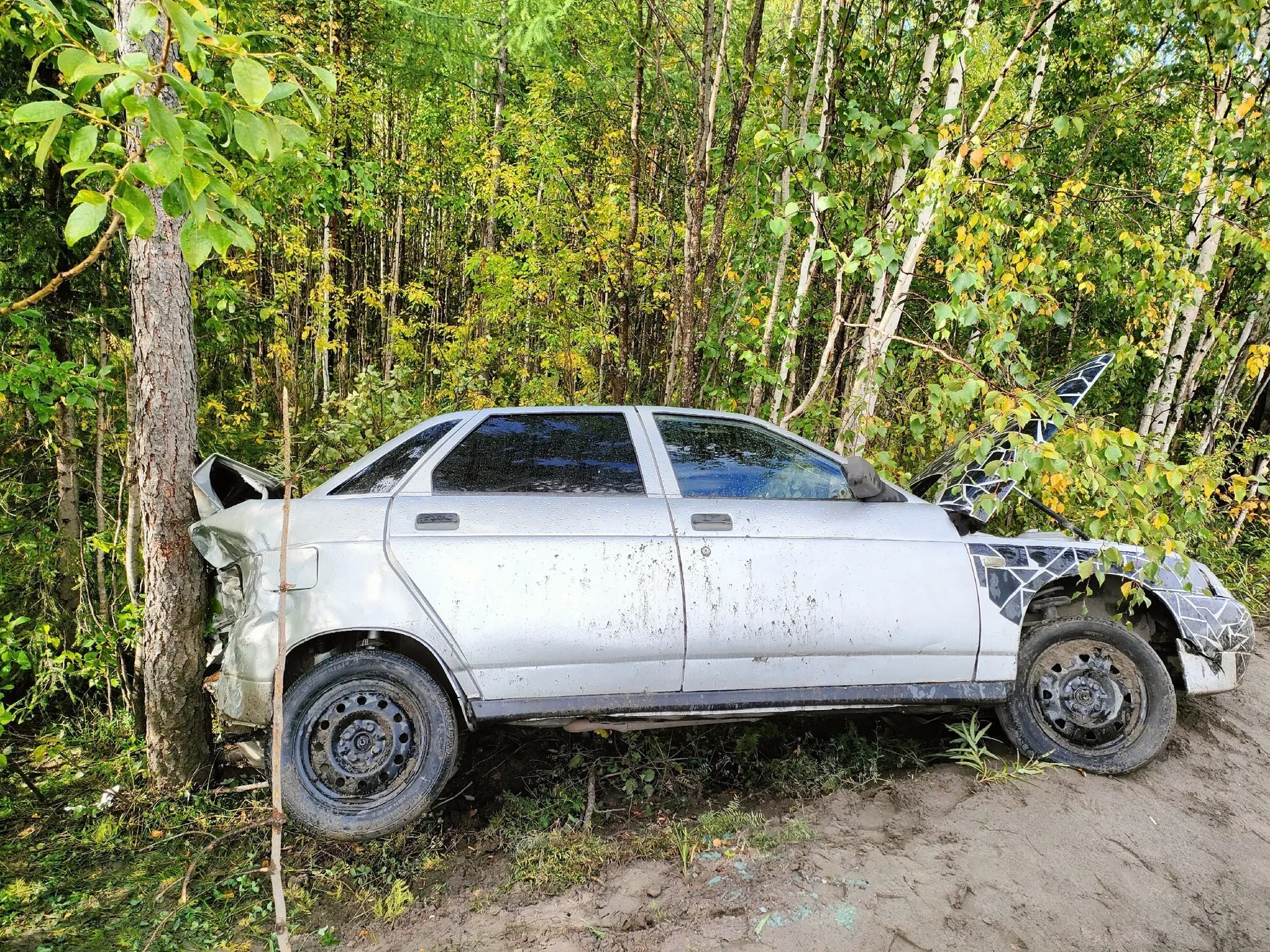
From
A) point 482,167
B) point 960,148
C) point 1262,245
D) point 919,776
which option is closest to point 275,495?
point 919,776

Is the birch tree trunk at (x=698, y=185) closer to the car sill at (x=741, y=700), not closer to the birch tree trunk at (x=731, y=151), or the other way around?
the birch tree trunk at (x=731, y=151)

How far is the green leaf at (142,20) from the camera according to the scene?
138 centimetres

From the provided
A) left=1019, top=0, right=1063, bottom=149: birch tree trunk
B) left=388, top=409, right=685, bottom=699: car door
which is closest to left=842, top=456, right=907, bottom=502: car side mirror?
left=388, top=409, right=685, bottom=699: car door

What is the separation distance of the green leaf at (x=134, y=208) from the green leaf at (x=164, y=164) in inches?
2.2

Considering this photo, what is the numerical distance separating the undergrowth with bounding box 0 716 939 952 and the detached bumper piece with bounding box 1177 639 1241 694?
4.37 feet

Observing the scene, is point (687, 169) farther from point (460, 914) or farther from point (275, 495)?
point (460, 914)

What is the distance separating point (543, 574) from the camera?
10.1 feet

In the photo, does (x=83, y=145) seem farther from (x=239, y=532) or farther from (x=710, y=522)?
(x=710, y=522)

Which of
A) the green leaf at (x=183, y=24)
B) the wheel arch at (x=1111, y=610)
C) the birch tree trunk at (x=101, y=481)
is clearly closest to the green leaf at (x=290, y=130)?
the green leaf at (x=183, y=24)

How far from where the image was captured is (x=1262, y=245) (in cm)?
448

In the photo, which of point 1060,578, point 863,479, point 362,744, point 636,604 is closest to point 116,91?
point 636,604

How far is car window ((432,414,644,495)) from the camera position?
10.6ft

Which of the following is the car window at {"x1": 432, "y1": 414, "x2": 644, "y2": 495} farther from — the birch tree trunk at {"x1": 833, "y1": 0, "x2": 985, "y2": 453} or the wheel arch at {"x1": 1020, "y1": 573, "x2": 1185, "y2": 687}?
the wheel arch at {"x1": 1020, "y1": 573, "x2": 1185, "y2": 687}

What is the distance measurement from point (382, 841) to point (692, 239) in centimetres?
468
